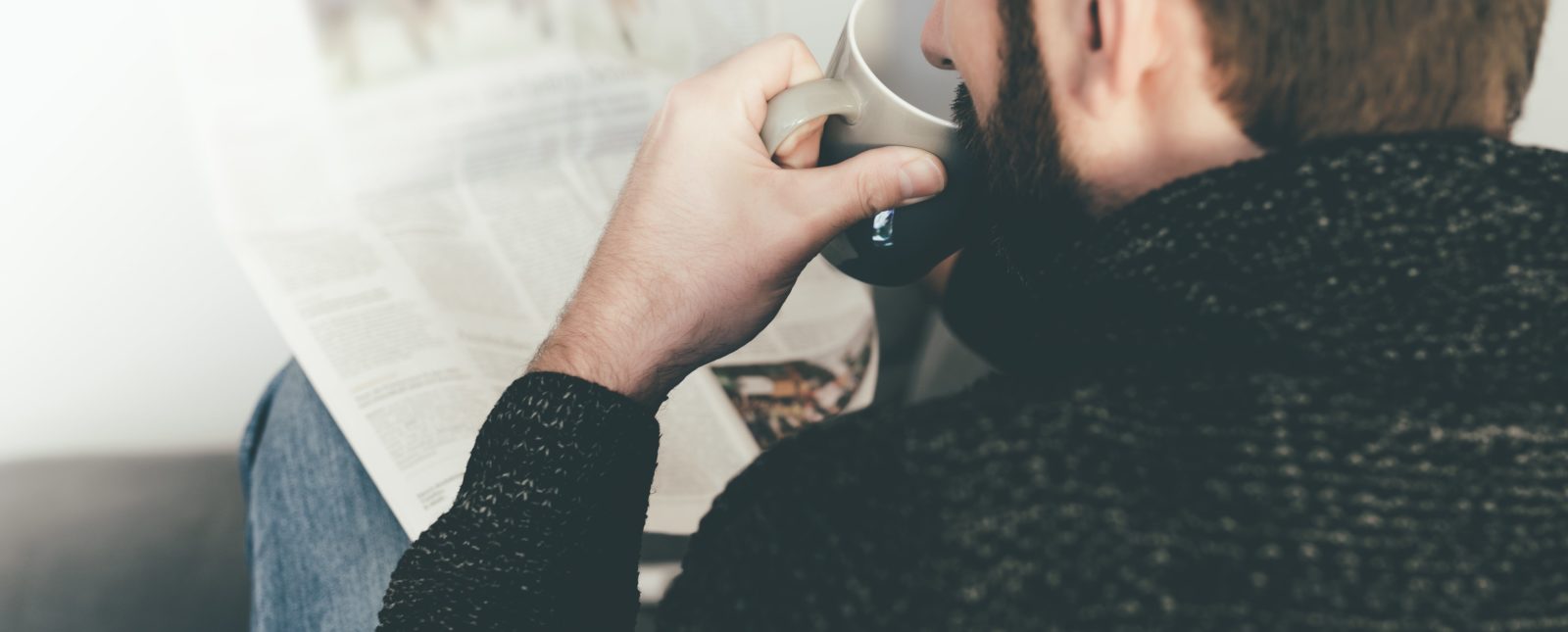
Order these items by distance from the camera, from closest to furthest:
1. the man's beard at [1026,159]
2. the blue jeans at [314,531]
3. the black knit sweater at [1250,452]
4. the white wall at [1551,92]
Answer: the black knit sweater at [1250,452]
the man's beard at [1026,159]
the blue jeans at [314,531]
the white wall at [1551,92]

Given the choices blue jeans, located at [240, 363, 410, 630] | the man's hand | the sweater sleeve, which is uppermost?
the man's hand

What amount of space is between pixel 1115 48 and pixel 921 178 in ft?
0.44

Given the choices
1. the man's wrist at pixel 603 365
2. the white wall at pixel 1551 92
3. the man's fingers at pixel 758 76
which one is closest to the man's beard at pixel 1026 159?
the man's fingers at pixel 758 76

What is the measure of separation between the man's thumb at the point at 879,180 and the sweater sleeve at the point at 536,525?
0.17m

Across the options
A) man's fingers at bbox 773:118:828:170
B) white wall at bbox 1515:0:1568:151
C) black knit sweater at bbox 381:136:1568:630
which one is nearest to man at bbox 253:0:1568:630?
black knit sweater at bbox 381:136:1568:630

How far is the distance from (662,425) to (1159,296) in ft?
1.29

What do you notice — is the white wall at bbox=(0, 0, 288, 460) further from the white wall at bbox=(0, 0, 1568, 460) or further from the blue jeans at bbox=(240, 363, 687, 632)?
the blue jeans at bbox=(240, 363, 687, 632)

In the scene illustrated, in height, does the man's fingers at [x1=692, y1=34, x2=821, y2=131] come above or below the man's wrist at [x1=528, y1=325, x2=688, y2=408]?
above

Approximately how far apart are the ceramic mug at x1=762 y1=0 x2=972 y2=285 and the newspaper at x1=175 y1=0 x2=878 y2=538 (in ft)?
0.58

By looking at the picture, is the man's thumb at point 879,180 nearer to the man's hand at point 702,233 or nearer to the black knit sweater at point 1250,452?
the man's hand at point 702,233

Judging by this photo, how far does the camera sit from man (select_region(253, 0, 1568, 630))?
A: 303mm

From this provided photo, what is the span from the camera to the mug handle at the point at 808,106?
496 millimetres

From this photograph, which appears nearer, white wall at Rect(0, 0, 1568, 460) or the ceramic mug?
the ceramic mug

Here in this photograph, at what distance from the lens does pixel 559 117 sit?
0.78 m
